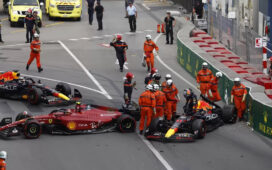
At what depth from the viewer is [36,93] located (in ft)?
83.8

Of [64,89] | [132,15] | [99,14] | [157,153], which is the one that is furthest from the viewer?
[99,14]

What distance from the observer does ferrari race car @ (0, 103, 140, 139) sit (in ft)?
72.0

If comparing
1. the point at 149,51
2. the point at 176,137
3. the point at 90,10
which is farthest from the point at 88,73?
the point at 90,10

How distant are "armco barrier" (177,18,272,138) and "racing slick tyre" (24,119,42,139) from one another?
6.66 m

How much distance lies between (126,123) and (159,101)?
1.21m

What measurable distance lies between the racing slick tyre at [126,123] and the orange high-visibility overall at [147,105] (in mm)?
294

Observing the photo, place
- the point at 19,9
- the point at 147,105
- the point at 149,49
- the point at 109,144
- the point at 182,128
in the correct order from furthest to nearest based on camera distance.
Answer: the point at 19,9 → the point at 149,49 → the point at 147,105 → the point at 182,128 → the point at 109,144

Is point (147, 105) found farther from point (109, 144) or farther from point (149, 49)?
point (149, 49)

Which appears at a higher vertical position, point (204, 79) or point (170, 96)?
point (204, 79)

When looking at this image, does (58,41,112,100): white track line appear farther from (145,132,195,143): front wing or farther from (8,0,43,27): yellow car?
(145,132,195,143): front wing

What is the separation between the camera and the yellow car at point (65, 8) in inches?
1795

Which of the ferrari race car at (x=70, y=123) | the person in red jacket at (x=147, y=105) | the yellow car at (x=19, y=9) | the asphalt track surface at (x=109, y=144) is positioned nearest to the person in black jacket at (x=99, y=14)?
the yellow car at (x=19, y=9)

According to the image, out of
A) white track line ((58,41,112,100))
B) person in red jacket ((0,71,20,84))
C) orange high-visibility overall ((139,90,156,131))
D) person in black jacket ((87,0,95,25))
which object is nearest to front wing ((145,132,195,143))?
orange high-visibility overall ((139,90,156,131))

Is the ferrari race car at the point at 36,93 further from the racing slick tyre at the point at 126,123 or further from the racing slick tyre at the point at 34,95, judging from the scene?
the racing slick tyre at the point at 126,123
